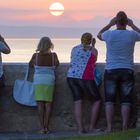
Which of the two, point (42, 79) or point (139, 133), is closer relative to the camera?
point (139, 133)

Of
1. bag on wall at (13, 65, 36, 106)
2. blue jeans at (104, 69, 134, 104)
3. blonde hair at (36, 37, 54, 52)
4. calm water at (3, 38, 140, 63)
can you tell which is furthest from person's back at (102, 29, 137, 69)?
calm water at (3, 38, 140, 63)

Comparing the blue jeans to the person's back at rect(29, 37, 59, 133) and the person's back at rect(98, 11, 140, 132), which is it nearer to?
the person's back at rect(98, 11, 140, 132)

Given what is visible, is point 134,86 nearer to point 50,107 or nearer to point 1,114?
point 50,107

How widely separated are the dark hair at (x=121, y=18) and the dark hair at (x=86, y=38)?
0.55 meters

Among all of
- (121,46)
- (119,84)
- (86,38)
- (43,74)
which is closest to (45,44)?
(43,74)

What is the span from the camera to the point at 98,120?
12.2 m

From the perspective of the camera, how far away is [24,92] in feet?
39.7

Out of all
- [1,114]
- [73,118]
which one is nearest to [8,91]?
[1,114]

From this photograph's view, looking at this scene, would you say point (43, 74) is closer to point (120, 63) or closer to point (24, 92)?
point (24, 92)

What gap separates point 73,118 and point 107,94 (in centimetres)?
100

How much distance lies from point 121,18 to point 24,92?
217 centimetres

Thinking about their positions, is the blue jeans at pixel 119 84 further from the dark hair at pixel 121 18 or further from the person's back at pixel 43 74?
the person's back at pixel 43 74

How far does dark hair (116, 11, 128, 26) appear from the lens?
1136cm

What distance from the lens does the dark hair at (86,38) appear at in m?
11.7
